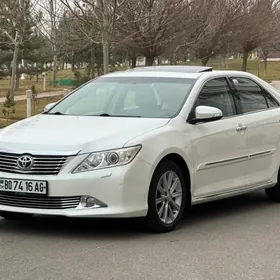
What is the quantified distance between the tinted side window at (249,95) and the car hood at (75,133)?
152 cm

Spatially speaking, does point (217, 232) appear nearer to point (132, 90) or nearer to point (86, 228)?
point (86, 228)

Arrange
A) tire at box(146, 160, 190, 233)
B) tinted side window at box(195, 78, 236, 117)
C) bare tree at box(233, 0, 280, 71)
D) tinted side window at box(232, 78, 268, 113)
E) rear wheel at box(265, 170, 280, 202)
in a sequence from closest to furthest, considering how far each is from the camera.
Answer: tire at box(146, 160, 190, 233)
tinted side window at box(195, 78, 236, 117)
tinted side window at box(232, 78, 268, 113)
rear wheel at box(265, 170, 280, 202)
bare tree at box(233, 0, 280, 71)

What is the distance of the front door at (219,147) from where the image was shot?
6.82 meters

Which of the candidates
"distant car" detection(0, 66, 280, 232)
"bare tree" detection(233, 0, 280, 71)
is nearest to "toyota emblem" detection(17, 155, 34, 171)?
"distant car" detection(0, 66, 280, 232)

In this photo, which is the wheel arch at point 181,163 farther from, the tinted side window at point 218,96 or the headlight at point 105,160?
the tinted side window at point 218,96

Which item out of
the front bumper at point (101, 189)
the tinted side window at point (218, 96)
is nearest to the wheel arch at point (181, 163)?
the front bumper at point (101, 189)

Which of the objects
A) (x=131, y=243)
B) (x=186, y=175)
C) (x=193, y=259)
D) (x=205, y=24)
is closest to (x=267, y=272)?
(x=193, y=259)

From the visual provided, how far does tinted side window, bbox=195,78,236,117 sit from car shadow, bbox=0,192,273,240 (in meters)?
1.14

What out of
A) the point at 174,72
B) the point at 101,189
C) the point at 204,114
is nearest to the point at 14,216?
the point at 101,189

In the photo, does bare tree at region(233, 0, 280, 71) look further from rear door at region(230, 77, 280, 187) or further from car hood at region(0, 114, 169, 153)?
car hood at region(0, 114, 169, 153)

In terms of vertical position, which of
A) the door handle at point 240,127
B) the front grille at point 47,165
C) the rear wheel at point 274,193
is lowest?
the rear wheel at point 274,193

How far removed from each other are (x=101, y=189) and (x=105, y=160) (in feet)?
0.84

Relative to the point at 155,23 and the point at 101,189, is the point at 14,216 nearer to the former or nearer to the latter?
the point at 101,189

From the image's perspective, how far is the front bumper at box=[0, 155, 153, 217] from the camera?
19.3 feet
